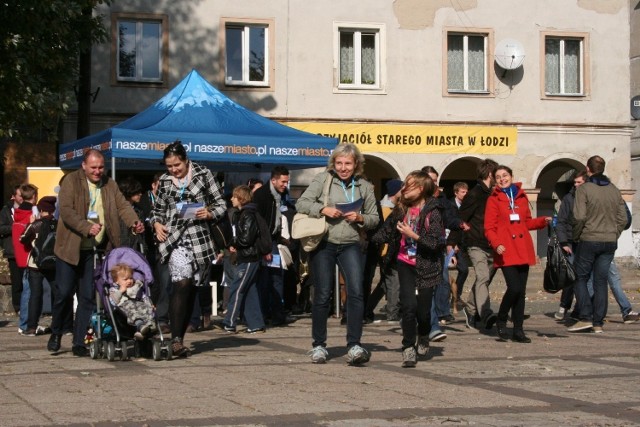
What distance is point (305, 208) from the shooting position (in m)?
11.4

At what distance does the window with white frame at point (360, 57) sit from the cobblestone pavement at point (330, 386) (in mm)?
17890

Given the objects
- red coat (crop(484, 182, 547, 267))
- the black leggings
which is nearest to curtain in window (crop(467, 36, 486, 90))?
red coat (crop(484, 182, 547, 267))

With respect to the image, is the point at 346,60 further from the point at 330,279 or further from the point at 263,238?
the point at 330,279

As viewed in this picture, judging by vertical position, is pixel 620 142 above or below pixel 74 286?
above

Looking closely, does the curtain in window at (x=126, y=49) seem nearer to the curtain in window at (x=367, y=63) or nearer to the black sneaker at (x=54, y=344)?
the curtain in window at (x=367, y=63)

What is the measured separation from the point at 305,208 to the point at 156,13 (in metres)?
19.5

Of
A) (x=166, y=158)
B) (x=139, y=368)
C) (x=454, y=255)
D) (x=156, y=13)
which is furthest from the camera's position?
(x=156, y=13)

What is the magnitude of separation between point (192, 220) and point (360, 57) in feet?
65.8

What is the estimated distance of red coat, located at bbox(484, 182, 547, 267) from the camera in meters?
13.7

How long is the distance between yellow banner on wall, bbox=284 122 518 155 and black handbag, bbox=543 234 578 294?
16053 mm

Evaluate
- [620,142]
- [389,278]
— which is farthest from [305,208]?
[620,142]

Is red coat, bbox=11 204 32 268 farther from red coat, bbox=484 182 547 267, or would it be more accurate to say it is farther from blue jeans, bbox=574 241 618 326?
blue jeans, bbox=574 241 618 326

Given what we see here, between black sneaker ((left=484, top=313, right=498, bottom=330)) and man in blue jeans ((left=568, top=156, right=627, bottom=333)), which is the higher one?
man in blue jeans ((left=568, top=156, right=627, bottom=333))

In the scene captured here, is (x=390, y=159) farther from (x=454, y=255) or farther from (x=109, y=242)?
(x=109, y=242)
